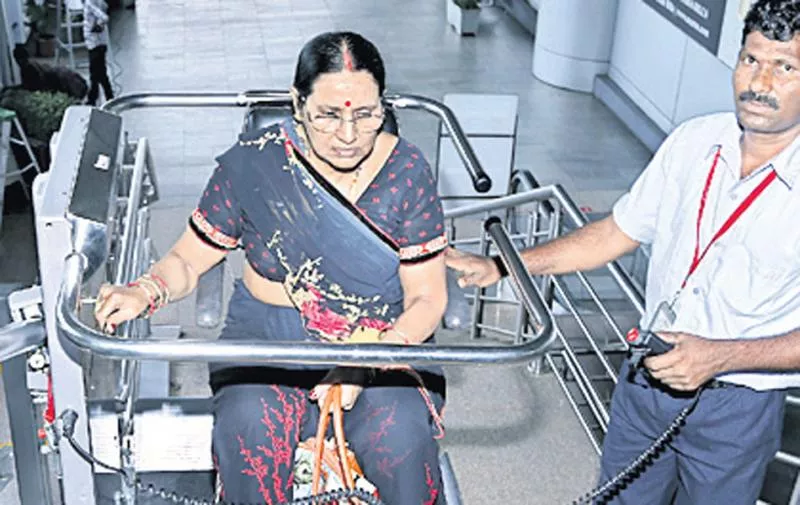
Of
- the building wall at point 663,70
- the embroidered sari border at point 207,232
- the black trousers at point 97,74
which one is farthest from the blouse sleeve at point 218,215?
the black trousers at point 97,74

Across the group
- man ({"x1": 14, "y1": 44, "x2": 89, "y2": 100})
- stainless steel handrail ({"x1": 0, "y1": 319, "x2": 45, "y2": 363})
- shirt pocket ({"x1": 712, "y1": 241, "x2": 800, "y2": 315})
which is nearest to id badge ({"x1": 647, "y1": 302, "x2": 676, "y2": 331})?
shirt pocket ({"x1": 712, "y1": 241, "x2": 800, "y2": 315})

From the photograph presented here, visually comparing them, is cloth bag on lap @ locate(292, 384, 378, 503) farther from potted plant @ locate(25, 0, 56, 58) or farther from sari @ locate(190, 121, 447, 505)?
potted plant @ locate(25, 0, 56, 58)

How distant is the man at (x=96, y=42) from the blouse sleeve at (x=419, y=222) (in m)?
6.97

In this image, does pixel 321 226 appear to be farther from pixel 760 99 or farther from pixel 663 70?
pixel 663 70

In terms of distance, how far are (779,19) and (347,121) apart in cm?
95

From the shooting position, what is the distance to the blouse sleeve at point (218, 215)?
2.47 meters

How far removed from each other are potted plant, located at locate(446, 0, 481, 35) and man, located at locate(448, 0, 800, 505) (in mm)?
9142

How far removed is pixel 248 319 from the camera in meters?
2.56

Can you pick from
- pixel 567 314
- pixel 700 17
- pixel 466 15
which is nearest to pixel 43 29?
pixel 466 15

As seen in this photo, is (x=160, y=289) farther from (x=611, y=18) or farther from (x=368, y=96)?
(x=611, y=18)

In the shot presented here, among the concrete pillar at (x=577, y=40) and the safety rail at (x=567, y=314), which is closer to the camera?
the safety rail at (x=567, y=314)

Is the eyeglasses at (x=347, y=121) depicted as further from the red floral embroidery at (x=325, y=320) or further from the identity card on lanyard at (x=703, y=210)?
the identity card on lanyard at (x=703, y=210)

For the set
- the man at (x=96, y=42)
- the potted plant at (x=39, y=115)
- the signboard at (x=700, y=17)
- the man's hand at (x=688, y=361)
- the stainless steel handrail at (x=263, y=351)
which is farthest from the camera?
the man at (x=96, y=42)

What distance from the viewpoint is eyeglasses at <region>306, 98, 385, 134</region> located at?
7.50ft
